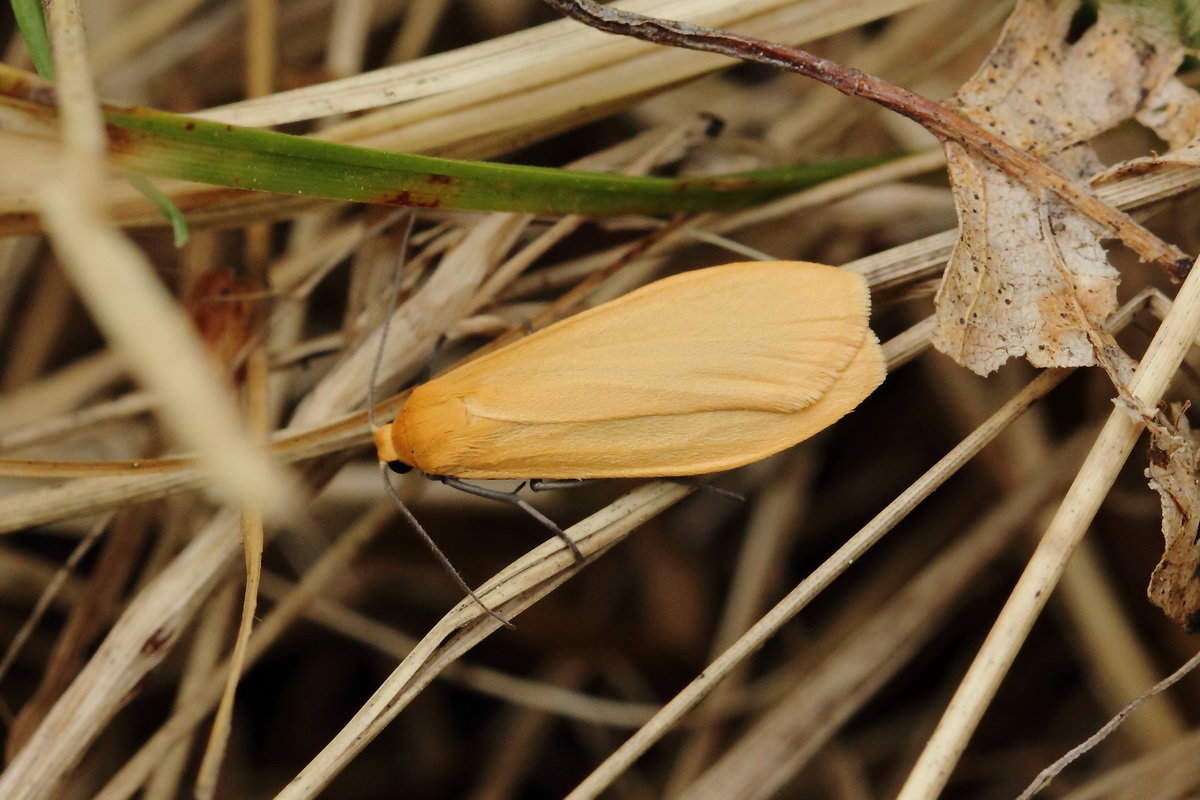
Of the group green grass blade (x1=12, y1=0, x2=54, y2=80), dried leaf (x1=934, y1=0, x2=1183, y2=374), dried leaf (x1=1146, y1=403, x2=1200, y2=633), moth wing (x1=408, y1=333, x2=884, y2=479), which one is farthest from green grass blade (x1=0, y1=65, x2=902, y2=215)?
dried leaf (x1=1146, y1=403, x2=1200, y2=633)

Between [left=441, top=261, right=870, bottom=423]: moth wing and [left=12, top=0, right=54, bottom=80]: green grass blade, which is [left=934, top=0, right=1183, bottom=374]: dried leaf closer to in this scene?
[left=441, top=261, right=870, bottom=423]: moth wing

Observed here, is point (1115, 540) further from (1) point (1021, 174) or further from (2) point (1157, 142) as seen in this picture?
(1) point (1021, 174)

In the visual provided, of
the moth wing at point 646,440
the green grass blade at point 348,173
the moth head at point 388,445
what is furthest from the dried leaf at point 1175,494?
the moth head at point 388,445

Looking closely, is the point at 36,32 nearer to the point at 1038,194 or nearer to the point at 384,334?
the point at 384,334

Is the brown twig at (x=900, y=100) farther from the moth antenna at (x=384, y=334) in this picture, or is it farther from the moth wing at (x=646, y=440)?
the moth antenna at (x=384, y=334)

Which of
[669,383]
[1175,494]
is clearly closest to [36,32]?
[669,383]

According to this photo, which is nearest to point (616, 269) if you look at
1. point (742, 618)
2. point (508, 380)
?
point (508, 380)
